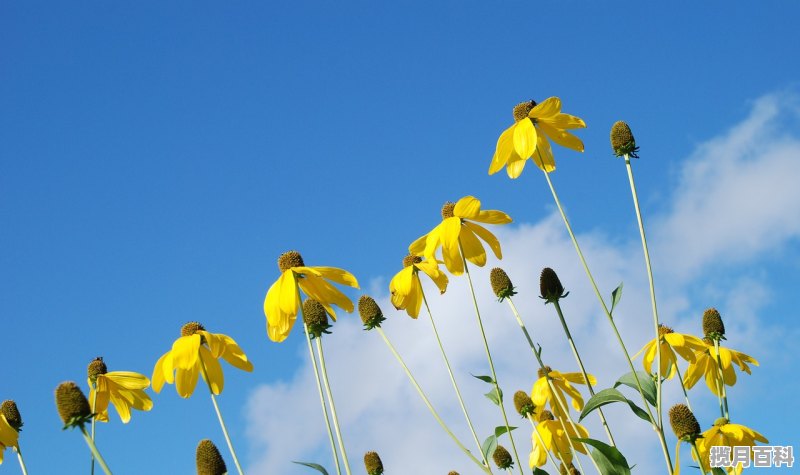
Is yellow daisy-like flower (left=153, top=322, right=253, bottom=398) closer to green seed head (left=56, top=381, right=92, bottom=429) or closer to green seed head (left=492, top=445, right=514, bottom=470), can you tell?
green seed head (left=56, top=381, right=92, bottom=429)

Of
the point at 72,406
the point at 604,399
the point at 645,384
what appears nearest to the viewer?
the point at 72,406

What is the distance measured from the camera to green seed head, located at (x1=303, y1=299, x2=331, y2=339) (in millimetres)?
4195

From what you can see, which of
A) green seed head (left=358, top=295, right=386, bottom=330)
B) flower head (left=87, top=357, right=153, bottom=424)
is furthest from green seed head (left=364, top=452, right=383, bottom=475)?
flower head (left=87, top=357, right=153, bottom=424)

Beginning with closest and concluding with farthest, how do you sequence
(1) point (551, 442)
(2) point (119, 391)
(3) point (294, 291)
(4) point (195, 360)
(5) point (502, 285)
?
(4) point (195, 360)
(3) point (294, 291)
(2) point (119, 391)
(5) point (502, 285)
(1) point (551, 442)

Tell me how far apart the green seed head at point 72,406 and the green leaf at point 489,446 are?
2025 mm

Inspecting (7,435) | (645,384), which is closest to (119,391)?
(7,435)

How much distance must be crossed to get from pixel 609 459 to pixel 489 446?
0.68 metres

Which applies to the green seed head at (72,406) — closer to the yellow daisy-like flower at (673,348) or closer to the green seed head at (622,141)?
the green seed head at (622,141)

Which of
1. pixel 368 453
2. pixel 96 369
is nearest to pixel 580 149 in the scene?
pixel 368 453

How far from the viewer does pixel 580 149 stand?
16.7ft

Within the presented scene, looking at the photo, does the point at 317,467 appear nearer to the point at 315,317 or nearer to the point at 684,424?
the point at 315,317

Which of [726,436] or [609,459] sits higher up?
[726,436]

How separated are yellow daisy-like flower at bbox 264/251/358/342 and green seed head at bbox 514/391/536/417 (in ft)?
7.01

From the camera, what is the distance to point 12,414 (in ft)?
17.9
